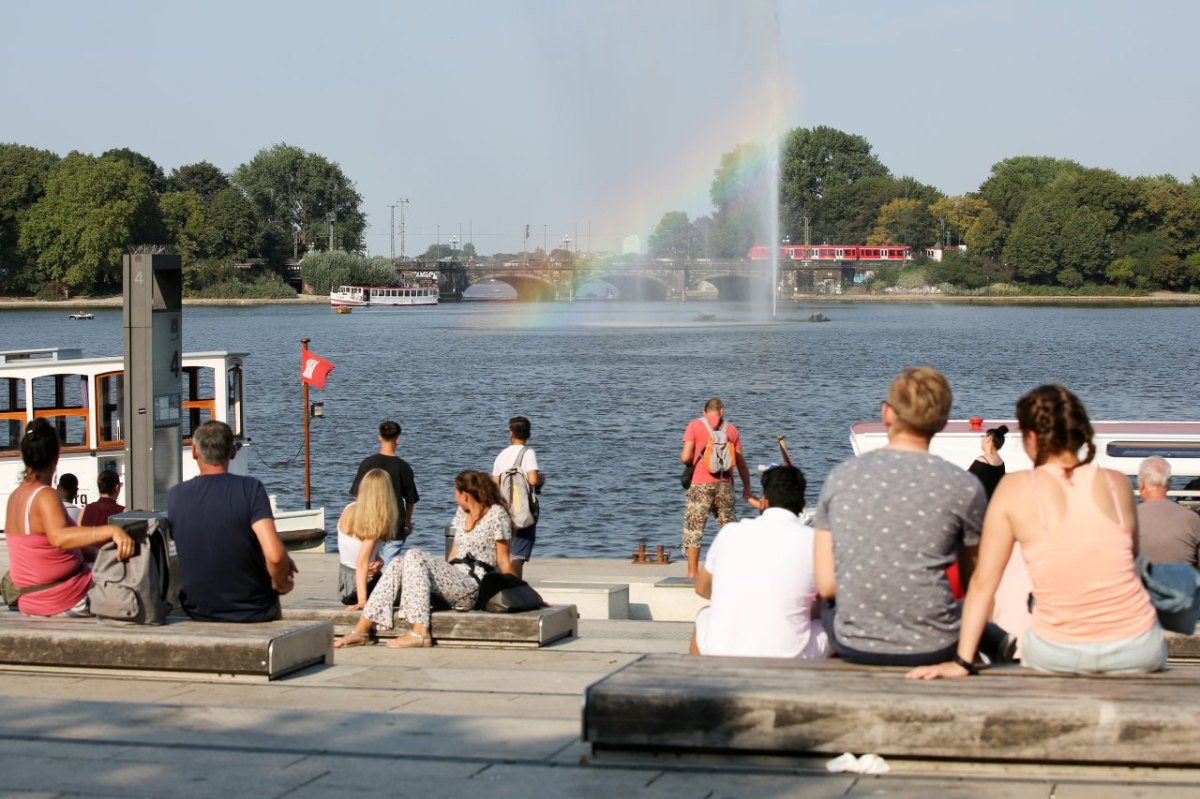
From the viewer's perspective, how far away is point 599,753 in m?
7.17

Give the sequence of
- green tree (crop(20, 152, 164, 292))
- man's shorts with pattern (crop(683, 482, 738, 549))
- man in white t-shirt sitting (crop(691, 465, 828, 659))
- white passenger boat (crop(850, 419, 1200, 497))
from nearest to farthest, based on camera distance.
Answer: man in white t-shirt sitting (crop(691, 465, 828, 659)) → man's shorts with pattern (crop(683, 482, 738, 549)) → white passenger boat (crop(850, 419, 1200, 497)) → green tree (crop(20, 152, 164, 292))

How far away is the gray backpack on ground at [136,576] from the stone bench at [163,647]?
106 mm

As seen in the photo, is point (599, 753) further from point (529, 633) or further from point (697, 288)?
point (697, 288)

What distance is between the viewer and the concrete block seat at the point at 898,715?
6.52 metres

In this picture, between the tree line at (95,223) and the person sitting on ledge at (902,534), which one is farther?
the tree line at (95,223)

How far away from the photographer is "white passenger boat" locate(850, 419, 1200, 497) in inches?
867

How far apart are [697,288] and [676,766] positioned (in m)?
192

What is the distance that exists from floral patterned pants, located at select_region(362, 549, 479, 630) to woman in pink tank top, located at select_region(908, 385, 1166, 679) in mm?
4604

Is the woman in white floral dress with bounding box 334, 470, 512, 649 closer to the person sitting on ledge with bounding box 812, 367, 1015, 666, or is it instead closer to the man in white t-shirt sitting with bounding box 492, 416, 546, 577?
the man in white t-shirt sitting with bounding box 492, 416, 546, 577

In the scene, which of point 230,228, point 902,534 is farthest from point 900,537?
point 230,228

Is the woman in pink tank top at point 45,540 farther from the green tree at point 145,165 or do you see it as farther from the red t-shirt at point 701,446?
the green tree at point 145,165

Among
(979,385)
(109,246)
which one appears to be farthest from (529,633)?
(109,246)

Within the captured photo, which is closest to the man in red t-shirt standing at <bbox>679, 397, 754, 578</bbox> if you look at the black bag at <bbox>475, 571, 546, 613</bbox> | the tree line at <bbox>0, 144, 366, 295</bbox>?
the black bag at <bbox>475, 571, 546, 613</bbox>

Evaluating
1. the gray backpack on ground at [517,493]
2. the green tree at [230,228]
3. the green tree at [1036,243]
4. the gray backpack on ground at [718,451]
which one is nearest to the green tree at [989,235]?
the green tree at [1036,243]
